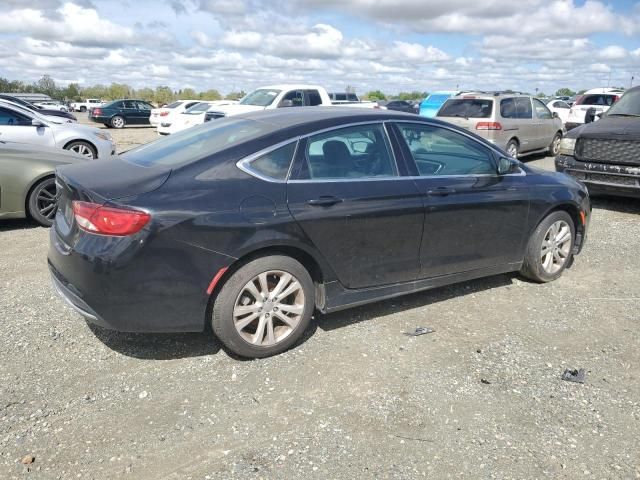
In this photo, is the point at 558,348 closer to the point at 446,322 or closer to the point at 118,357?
the point at 446,322

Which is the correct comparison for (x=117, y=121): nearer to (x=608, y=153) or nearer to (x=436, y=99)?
(x=436, y=99)

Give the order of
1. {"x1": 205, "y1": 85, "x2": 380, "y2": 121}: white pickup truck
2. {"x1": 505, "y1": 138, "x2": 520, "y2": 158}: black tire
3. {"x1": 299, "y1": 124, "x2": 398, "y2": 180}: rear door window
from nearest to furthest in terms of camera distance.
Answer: {"x1": 299, "y1": 124, "x2": 398, "y2": 180}: rear door window, {"x1": 505, "y1": 138, "x2": 520, "y2": 158}: black tire, {"x1": 205, "y1": 85, "x2": 380, "y2": 121}: white pickup truck

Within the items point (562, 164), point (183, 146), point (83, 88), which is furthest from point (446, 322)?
point (83, 88)

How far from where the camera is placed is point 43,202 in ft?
22.1

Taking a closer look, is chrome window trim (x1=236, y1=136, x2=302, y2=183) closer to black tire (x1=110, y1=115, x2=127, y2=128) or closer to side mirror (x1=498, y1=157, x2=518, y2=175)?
side mirror (x1=498, y1=157, x2=518, y2=175)

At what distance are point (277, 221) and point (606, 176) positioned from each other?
667cm

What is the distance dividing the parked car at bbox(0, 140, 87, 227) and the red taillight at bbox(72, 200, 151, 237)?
366cm

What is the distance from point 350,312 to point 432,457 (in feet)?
5.84

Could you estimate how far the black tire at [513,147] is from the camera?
40.5 feet

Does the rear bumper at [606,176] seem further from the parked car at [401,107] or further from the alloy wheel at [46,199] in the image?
the parked car at [401,107]

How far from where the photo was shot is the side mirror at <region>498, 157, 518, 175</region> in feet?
14.9

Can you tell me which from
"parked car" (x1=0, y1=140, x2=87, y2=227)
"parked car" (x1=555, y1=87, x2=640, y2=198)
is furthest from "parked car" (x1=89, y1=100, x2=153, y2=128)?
"parked car" (x1=555, y1=87, x2=640, y2=198)

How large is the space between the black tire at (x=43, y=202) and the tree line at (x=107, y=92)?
2489 inches

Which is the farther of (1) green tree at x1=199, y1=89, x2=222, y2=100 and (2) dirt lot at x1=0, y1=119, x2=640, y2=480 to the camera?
(1) green tree at x1=199, y1=89, x2=222, y2=100
